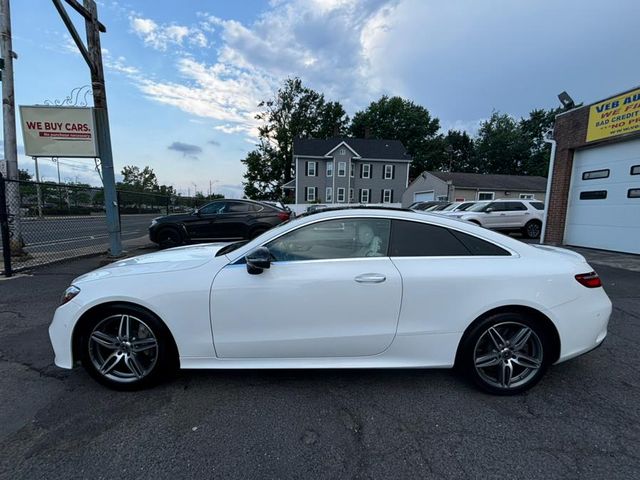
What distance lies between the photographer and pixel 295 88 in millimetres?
46031

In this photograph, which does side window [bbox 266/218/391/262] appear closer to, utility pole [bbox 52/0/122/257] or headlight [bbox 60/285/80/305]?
headlight [bbox 60/285/80/305]

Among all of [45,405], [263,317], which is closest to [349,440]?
[263,317]

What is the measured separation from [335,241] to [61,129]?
29.0 feet

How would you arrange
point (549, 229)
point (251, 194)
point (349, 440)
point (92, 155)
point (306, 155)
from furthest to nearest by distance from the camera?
point (251, 194), point (306, 155), point (549, 229), point (92, 155), point (349, 440)

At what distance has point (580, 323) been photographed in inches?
98.3

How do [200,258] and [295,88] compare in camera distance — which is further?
[295,88]

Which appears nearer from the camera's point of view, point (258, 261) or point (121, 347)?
point (258, 261)

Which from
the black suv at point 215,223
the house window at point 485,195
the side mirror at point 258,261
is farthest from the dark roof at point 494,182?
the side mirror at point 258,261

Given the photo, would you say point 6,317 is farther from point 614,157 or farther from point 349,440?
point 614,157

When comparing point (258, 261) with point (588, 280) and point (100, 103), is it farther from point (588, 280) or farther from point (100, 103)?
point (100, 103)

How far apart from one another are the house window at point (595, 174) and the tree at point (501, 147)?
2024 inches

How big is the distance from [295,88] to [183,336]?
4945cm

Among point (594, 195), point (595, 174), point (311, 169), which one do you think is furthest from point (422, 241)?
point (311, 169)

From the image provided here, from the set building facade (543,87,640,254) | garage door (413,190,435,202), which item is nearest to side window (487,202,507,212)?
building facade (543,87,640,254)
